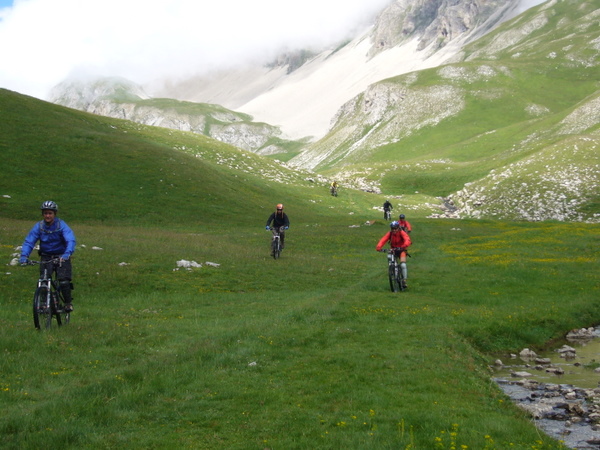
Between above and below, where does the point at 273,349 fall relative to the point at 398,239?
below

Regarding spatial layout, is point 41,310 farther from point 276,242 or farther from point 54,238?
point 276,242

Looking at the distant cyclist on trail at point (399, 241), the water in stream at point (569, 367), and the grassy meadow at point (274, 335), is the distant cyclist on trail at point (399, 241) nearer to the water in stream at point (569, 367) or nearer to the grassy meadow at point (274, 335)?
the grassy meadow at point (274, 335)

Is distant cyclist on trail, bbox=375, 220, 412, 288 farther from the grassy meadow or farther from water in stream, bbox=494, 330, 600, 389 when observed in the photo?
water in stream, bbox=494, 330, 600, 389

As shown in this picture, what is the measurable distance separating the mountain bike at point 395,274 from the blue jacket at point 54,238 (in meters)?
15.8

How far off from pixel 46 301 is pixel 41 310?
34 centimetres

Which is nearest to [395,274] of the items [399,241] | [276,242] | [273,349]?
[399,241]

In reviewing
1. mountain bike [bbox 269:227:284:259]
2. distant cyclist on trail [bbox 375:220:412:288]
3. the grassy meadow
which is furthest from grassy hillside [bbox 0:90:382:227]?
distant cyclist on trail [bbox 375:220:412:288]

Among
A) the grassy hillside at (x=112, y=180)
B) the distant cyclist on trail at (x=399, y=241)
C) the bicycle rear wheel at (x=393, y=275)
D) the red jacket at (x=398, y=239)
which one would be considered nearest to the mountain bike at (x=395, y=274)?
the bicycle rear wheel at (x=393, y=275)

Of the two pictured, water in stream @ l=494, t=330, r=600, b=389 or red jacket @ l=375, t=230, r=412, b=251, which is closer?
water in stream @ l=494, t=330, r=600, b=389

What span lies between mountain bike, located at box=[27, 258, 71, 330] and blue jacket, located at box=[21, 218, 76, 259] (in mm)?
440

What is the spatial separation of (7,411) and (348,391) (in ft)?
23.2

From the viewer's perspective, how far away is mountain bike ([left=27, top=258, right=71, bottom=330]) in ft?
50.6

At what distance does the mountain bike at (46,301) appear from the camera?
15.4m

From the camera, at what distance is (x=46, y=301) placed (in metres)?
15.7
